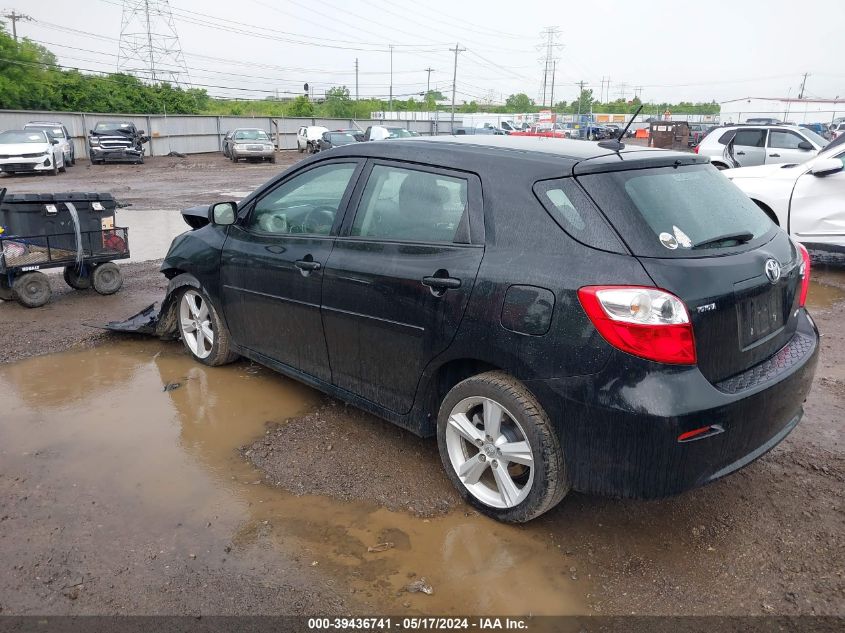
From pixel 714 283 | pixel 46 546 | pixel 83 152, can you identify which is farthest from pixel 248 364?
pixel 83 152

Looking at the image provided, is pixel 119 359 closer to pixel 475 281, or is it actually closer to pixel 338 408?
pixel 338 408

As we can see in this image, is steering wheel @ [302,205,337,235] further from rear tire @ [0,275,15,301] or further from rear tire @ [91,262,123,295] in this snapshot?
rear tire @ [0,275,15,301]

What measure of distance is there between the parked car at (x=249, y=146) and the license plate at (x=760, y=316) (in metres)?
31.3

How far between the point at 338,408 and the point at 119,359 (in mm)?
2129

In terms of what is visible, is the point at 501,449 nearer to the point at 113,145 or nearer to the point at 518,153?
the point at 518,153

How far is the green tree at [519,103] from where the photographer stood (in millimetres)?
120875

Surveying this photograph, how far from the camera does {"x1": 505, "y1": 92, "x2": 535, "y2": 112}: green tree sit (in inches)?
4759

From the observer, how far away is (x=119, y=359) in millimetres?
5488

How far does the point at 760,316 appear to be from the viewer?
3000 millimetres

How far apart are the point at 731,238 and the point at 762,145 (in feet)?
48.6

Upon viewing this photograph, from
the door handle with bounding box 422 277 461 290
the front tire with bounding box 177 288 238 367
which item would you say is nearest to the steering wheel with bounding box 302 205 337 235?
the door handle with bounding box 422 277 461 290

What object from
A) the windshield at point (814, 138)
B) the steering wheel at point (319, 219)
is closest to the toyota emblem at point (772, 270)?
the steering wheel at point (319, 219)

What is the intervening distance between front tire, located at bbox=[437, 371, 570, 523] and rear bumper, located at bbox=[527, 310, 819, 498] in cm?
8

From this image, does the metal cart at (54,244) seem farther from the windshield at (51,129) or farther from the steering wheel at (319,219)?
the windshield at (51,129)
